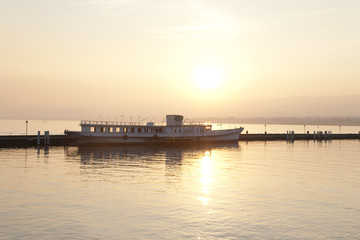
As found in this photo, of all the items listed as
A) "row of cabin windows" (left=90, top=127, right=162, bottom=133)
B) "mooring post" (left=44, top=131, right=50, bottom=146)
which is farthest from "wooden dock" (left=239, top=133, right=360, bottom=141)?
"mooring post" (left=44, top=131, right=50, bottom=146)

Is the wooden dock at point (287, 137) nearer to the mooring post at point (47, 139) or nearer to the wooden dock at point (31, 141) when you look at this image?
the wooden dock at point (31, 141)

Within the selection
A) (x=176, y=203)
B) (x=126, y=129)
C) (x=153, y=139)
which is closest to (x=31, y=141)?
(x=126, y=129)

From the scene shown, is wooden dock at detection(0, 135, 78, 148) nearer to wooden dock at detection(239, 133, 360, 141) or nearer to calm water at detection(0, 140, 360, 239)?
calm water at detection(0, 140, 360, 239)

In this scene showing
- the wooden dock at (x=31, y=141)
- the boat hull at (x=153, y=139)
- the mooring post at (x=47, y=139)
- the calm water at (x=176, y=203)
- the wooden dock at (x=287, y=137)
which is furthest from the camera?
the wooden dock at (x=287, y=137)

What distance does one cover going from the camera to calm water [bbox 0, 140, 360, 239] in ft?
68.0

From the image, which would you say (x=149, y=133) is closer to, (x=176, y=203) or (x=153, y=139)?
(x=153, y=139)

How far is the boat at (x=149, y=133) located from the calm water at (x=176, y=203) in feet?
118

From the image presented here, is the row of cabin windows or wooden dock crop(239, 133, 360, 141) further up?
the row of cabin windows

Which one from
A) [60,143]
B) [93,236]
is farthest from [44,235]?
[60,143]

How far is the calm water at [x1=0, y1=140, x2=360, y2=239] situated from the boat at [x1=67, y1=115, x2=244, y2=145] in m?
35.9

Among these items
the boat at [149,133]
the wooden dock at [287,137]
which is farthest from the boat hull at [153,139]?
the wooden dock at [287,137]

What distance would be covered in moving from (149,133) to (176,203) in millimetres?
62450

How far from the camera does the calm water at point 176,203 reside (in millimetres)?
20734

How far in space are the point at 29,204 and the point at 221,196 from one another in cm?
1465
